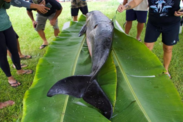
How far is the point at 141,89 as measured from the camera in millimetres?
1491

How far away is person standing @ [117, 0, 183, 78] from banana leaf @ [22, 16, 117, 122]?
3.33ft

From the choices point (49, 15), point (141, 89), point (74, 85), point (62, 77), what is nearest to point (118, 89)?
point (141, 89)

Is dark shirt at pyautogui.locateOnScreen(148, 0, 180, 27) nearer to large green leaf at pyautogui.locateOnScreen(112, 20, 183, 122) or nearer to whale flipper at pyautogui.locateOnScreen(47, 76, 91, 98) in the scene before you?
large green leaf at pyautogui.locateOnScreen(112, 20, 183, 122)

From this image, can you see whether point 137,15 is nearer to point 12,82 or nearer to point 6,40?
point 6,40

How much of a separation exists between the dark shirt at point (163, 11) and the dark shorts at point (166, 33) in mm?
84

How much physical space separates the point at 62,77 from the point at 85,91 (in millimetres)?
425

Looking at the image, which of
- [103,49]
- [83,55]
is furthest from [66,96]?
[83,55]

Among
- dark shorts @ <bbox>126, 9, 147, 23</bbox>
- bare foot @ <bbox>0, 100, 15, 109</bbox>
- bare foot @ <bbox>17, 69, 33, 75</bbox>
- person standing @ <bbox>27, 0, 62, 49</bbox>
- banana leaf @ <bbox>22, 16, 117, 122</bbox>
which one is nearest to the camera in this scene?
banana leaf @ <bbox>22, 16, 117, 122</bbox>

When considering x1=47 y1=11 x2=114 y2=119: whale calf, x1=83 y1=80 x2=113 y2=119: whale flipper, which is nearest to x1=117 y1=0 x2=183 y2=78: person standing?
x1=47 y1=11 x2=114 y2=119: whale calf

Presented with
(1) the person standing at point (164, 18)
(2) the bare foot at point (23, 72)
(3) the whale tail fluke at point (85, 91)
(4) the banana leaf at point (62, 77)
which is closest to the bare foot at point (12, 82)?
(2) the bare foot at point (23, 72)

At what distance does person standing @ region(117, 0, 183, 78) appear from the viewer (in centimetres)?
228

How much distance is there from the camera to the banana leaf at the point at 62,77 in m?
1.24

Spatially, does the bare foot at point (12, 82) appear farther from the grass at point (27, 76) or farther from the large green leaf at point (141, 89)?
the large green leaf at point (141, 89)

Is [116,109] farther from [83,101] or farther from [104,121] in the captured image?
[83,101]
